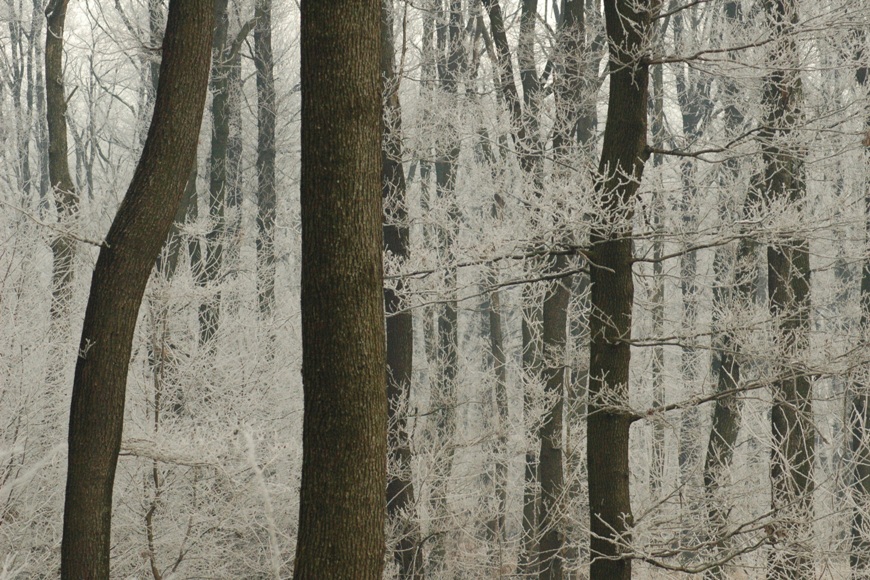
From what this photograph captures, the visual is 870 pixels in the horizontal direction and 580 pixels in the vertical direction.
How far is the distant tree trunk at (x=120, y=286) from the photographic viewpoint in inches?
204

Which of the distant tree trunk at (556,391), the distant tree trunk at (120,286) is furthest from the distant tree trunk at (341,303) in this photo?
the distant tree trunk at (556,391)

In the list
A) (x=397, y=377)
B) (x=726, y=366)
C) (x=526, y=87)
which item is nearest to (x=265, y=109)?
(x=526, y=87)

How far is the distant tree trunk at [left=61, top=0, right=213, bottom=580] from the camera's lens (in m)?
5.19

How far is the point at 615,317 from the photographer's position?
583cm

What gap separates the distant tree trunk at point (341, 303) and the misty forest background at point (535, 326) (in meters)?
0.27

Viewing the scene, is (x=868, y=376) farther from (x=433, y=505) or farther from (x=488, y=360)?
(x=488, y=360)

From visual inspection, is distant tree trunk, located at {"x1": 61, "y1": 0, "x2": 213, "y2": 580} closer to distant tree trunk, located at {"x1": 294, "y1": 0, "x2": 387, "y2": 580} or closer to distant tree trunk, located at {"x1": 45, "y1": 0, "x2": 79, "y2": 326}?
distant tree trunk, located at {"x1": 294, "y1": 0, "x2": 387, "y2": 580}

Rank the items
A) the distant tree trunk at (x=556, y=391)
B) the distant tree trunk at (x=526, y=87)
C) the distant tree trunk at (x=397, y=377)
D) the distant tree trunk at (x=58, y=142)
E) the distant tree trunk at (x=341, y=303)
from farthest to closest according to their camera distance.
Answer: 1. the distant tree trunk at (x=526, y=87)
2. the distant tree trunk at (x=556, y=391)
3. the distant tree trunk at (x=58, y=142)
4. the distant tree trunk at (x=397, y=377)
5. the distant tree trunk at (x=341, y=303)

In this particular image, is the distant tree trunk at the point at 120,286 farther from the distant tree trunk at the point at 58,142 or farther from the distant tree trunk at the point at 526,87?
the distant tree trunk at the point at 526,87

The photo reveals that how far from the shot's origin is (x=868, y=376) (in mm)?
6348

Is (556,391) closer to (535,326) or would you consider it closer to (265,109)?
(535,326)

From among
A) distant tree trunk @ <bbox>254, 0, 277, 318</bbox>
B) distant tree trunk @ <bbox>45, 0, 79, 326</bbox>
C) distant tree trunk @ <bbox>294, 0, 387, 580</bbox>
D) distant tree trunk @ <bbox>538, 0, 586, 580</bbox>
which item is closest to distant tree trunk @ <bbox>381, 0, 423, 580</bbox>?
distant tree trunk @ <bbox>538, 0, 586, 580</bbox>

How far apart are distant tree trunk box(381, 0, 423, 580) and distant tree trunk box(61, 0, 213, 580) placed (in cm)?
324

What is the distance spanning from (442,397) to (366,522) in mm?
7085
